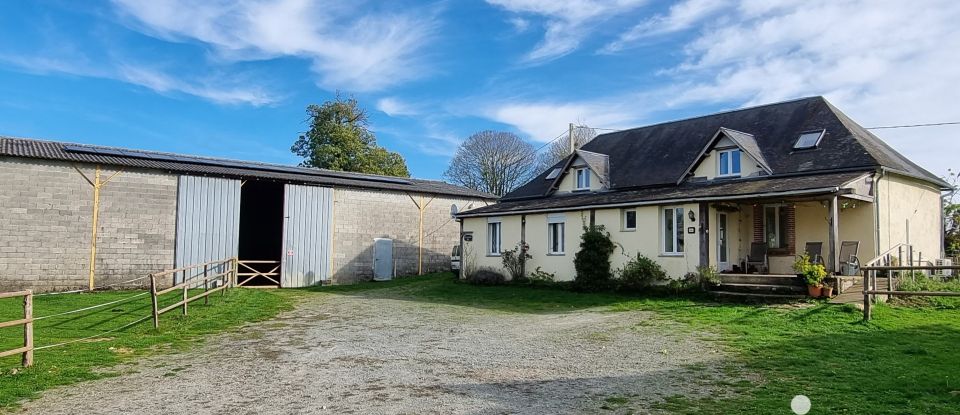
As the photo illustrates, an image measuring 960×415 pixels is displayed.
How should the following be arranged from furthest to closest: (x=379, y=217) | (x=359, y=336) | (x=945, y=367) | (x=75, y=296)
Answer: (x=379, y=217) < (x=75, y=296) < (x=359, y=336) < (x=945, y=367)

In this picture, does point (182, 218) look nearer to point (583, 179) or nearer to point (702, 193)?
point (583, 179)

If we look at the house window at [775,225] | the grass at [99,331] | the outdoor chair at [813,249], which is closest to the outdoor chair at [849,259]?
the outdoor chair at [813,249]

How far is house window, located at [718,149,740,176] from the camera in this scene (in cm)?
1883

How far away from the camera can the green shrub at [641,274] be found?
57.7ft

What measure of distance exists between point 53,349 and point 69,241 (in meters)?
12.1

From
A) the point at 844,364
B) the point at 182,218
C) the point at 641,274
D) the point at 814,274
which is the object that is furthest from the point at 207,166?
the point at 844,364

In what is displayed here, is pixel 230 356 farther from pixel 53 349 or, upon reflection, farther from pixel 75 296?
pixel 75 296

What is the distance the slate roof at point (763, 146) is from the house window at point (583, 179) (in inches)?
34.7

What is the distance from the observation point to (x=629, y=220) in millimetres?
18875

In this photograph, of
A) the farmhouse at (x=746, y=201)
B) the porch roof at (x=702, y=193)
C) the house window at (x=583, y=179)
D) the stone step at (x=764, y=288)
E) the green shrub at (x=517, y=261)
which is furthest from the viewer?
the house window at (x=583, y=179)

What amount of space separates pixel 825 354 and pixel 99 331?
1171 centimetres

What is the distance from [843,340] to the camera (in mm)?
9797

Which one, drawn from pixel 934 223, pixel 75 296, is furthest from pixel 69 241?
pixel 934 223

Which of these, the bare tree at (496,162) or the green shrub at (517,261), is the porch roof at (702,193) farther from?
the bare tree at (496,162)
